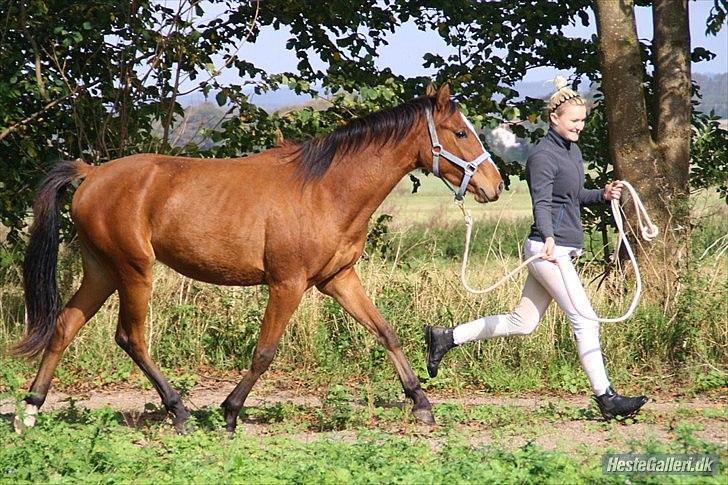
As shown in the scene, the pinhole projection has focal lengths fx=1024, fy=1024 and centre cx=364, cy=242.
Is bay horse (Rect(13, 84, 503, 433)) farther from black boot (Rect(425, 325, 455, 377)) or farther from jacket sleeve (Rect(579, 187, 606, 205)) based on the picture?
jacket sleeve (Rect(579, 187, 606, 205))

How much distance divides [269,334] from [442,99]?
1976mm

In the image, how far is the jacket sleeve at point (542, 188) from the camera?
21.3ft

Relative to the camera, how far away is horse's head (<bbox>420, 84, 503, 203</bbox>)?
22.5ft

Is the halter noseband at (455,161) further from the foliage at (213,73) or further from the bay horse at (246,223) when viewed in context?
the foliage at (213,73)

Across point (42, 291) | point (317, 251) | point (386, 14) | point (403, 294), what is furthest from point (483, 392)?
point (386, 14)

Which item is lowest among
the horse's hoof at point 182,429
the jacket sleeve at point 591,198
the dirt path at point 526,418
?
the dirt path at point 526,418

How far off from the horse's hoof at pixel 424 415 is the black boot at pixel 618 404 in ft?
3.76

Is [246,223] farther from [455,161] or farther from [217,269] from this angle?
[455,161]

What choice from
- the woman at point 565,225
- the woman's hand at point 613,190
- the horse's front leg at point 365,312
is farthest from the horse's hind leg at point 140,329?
the woman's hand at point 613,190

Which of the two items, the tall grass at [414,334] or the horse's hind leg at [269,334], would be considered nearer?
the horse's hind leg at [269,334]

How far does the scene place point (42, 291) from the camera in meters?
7.32

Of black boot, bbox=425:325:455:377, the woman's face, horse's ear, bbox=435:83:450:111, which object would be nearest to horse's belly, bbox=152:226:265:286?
black boot, bbox=425:325:455:377

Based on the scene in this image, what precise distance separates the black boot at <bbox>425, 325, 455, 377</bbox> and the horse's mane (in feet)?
4.69

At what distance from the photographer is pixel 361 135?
707cm
